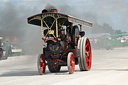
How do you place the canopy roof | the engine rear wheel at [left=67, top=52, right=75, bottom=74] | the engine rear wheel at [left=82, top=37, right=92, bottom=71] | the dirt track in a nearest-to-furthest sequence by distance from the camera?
the dirt track → the engine rear wheel at [left=67, top=52, right=75, bottom=74] → the canopy roof → the engine rear wheel at [left=82, top=37, right=92, bottom=71]

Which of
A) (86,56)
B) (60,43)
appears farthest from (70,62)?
(86,56)

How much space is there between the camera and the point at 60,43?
42.9ft

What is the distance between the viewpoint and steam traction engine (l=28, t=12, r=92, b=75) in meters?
12.9

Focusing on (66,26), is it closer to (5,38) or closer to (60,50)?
(60,50)

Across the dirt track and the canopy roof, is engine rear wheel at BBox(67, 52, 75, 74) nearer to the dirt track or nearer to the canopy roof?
the dirt track

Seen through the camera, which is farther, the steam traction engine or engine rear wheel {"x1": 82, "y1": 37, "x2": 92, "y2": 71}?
engine rear wheel {"x1": 82, "y1": 37, "x2": 92, "y2": 71}

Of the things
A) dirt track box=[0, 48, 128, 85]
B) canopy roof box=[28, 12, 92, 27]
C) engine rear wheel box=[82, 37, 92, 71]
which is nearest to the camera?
dirt track box=[0, 48, 128, 85]

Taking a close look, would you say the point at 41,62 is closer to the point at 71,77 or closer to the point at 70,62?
the point at 70,62

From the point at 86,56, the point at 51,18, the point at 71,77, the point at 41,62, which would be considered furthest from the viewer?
the point at 86,56

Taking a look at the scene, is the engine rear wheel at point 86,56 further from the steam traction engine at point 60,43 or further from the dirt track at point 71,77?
the dirt track at point 71,77

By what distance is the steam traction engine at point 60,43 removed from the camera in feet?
42.3

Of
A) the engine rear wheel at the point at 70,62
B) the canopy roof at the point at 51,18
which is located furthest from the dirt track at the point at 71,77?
the canopy roof at the point at 51,18

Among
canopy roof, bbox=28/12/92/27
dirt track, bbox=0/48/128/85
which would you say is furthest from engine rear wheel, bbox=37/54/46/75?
canopy roof, bbox=28/12/92/27

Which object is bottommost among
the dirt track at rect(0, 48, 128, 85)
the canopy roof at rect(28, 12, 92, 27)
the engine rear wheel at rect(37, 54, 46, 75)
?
the dirt track at rect(0, 48, 128, 85)
